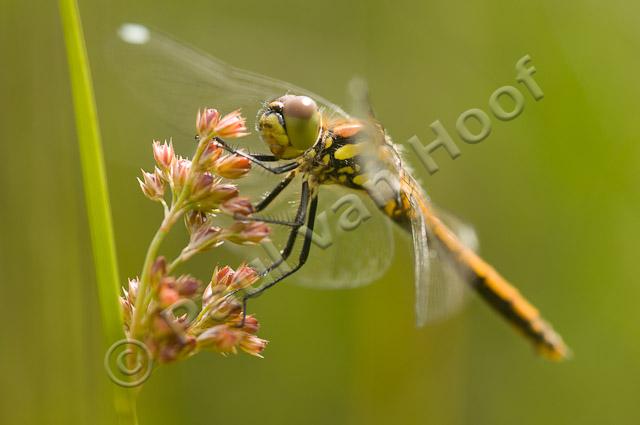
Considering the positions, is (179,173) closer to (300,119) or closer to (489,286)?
(300,119)

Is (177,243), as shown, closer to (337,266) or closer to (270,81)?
(337,266)

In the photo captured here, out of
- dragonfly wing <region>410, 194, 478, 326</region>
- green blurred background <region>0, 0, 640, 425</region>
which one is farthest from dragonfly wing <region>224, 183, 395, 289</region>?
green blurred background <region>0, 0, 640, 425</region>

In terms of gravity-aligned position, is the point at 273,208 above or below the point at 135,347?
above

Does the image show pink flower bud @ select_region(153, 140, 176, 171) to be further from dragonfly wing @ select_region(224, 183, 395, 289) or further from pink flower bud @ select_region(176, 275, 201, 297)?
dragonfly wing @ select_region(224, 183, 395, 289)

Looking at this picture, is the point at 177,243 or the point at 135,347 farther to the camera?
the point at 177,243

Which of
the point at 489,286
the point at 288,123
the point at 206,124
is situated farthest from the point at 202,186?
the point at 489,286

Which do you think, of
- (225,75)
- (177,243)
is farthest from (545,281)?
(225,75)
